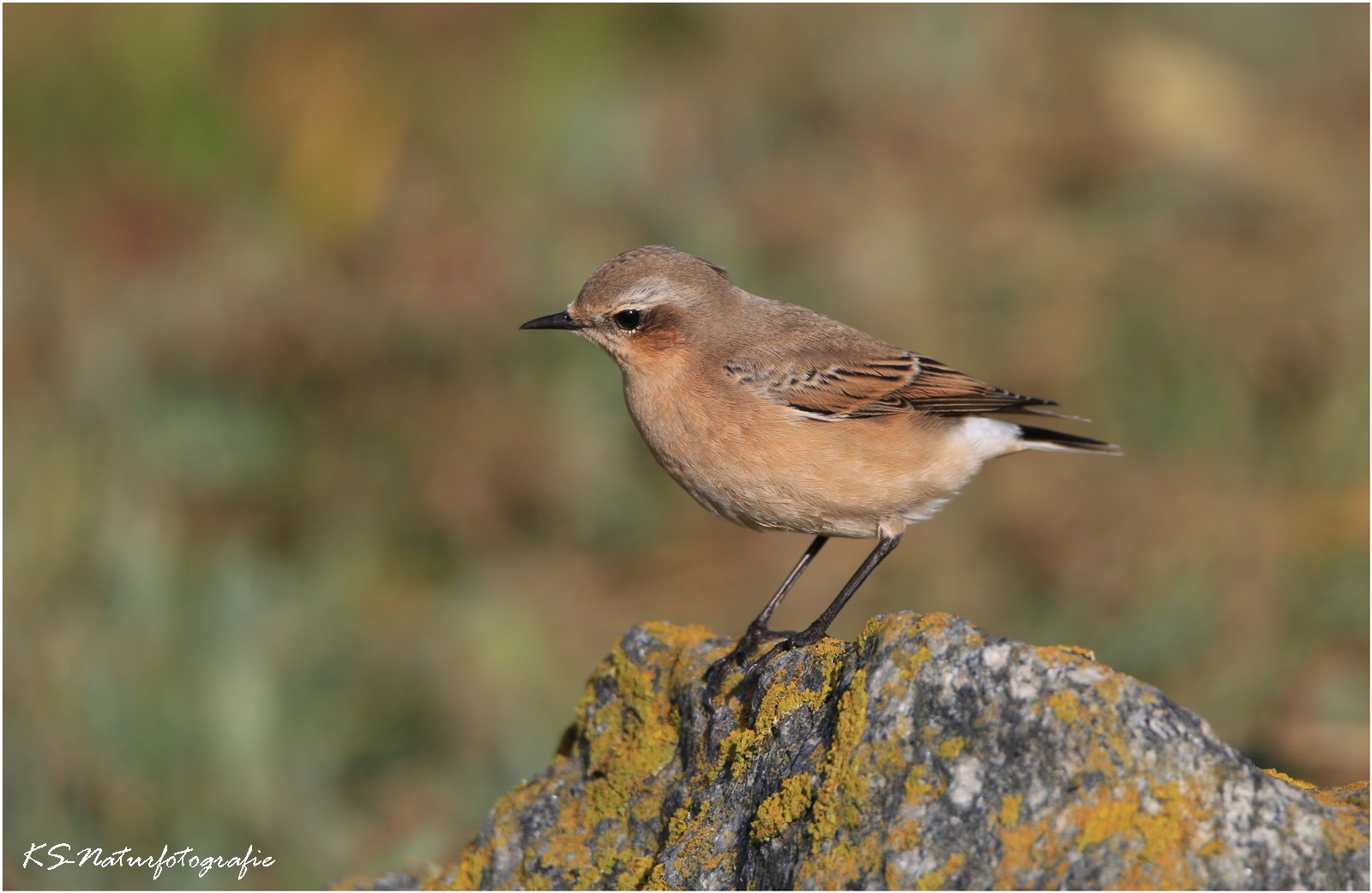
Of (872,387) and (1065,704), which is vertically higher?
(872,387)

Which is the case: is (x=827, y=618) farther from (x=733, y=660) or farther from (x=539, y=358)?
(x=539, y=358)

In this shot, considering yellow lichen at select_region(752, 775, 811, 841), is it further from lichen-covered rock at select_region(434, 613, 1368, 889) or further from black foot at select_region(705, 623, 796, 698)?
black foot at select_region(705, 623, 796, 698)

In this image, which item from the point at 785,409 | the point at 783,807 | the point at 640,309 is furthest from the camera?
the point at 640,309

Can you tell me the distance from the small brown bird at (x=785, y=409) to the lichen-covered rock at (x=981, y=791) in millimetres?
1084

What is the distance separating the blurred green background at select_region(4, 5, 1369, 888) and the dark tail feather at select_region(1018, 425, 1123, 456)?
2098 mm

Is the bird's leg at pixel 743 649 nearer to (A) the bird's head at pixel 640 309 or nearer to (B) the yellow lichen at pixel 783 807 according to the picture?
(B) the yellow lichen at pixel 783 807

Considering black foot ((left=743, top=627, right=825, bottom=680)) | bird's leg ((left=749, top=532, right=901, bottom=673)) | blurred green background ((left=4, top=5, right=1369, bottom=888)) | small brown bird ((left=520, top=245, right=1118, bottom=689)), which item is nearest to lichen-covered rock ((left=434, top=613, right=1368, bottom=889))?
black foot ((left=743, top=627, right=825, bottom=680))

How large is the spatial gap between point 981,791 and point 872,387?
9.70 ft

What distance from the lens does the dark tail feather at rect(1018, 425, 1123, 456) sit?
659 cm

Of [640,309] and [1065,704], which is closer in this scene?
[1065,704]

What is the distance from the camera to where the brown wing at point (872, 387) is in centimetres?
610

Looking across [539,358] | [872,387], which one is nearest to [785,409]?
[872,387]

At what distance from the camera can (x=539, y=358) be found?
35.3 ft

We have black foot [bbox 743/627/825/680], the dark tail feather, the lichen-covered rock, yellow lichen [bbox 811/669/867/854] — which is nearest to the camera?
the lichen-covered rock
